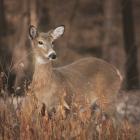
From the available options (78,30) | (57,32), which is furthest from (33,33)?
(78,30)

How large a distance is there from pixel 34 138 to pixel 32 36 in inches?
122

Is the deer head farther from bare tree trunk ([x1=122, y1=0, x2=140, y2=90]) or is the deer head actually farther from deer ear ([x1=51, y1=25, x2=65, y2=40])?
bare tree trunk ([x1=122, y1=0, x2=140, y2=90])

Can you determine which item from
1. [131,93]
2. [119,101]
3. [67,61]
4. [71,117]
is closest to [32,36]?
[71,117]

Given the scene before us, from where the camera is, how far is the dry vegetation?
8906 mm

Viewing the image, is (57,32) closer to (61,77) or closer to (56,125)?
(61,77)

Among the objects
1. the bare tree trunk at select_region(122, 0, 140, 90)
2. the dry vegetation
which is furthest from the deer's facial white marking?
the bare tree trunk at select_region(122, 0, 140, 90)

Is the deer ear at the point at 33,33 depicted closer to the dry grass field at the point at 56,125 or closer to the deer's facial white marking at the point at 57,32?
the deer's facial white marking at the point at 57,32

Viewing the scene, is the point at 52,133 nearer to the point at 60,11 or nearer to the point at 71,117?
the point at 71,117

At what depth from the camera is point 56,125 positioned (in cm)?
899

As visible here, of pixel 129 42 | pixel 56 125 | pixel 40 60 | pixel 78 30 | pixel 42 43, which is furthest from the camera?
pixel 78 30

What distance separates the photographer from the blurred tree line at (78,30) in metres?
20.2

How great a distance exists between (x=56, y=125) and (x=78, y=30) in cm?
2225

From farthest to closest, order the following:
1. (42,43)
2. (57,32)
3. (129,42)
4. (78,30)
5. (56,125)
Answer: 1. (78,30)
2. (129,42)
3. (57,32)
4. (42,43)
5. (56,125)

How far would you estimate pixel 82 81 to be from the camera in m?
12.6
